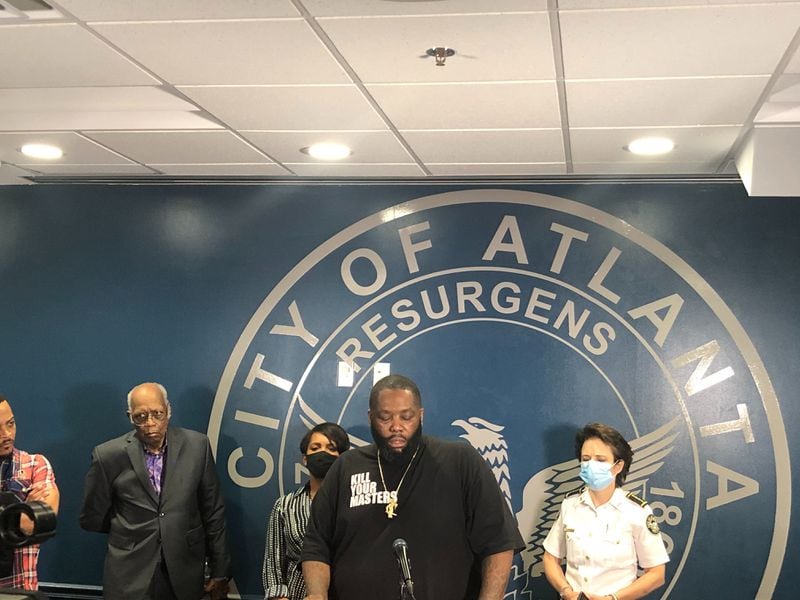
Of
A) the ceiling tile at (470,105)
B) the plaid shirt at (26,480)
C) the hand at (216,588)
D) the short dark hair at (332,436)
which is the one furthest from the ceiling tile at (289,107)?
the hand at (216,588)

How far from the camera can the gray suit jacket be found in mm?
5012

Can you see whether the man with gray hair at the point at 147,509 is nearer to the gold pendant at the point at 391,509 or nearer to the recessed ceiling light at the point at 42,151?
the recessed ceiling light at the point at 42,151

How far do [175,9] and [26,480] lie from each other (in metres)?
2.34

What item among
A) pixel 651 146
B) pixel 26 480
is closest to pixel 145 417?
pixel 26 480

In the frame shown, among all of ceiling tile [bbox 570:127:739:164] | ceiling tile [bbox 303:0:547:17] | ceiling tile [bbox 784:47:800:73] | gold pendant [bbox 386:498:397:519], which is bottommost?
gold pendant [bbox 386:498:397:519]

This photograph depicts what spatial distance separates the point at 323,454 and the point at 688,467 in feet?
6.19

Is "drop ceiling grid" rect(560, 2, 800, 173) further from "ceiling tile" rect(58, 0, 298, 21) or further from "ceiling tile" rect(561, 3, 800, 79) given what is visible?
"ceiling tile" rect(58, 0, 298, 21)

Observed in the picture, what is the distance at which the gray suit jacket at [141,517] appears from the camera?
5012 mm

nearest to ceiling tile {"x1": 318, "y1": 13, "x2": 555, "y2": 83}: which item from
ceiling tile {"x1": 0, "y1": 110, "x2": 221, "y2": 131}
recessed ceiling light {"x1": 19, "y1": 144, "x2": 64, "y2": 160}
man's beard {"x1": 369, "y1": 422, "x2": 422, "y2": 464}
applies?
ceiling tile {"x1": 0, "y1": 110, "x2": 221, "y2": 131}

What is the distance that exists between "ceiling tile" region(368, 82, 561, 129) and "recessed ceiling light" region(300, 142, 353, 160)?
1.76ft

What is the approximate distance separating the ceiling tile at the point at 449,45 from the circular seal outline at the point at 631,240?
1.91 meters

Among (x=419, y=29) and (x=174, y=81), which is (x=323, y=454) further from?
(x=419, y=29)

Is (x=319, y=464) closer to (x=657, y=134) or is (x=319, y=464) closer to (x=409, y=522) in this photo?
(x=409, y=522)

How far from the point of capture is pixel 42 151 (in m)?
5.23
